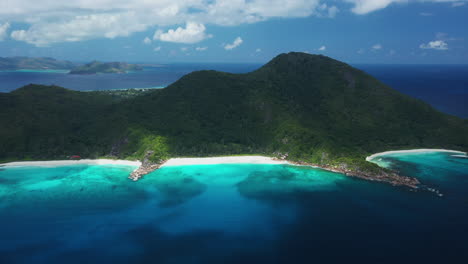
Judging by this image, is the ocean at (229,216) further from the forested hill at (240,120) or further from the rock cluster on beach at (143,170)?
the forested hill at (240,120)

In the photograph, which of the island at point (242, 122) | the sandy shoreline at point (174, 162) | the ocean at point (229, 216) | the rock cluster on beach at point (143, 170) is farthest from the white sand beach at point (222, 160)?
the ocean at point (229, 216)

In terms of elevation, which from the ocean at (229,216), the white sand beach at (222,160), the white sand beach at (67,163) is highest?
the white sand beach at (222,160)

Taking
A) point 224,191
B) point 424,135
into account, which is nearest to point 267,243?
point 224,191

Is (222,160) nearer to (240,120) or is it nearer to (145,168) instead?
(240,120)

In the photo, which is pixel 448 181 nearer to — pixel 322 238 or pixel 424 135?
pixel 424 135

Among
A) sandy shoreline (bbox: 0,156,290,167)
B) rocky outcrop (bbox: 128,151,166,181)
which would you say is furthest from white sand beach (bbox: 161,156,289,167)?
rocky outcrop (bbox: 128,151,166,181)
